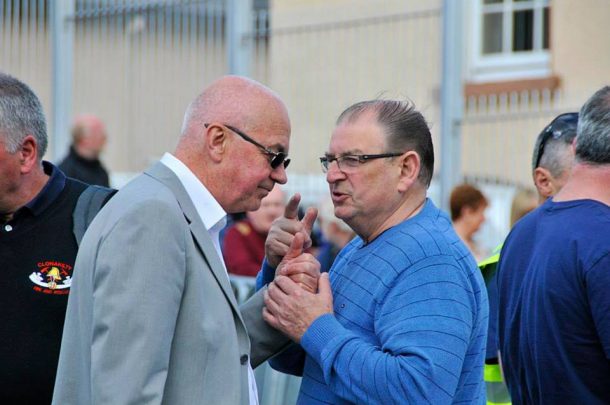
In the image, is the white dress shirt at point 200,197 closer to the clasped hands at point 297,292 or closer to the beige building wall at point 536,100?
the clasped hands at point 297,292

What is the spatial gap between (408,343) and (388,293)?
188 millimetres

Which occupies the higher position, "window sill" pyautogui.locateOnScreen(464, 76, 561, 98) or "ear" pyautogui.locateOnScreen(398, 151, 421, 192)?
"ear" pyautogui.locateOnScreen(398, 151, 421, 192)

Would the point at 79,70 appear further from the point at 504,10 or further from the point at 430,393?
the point at 430,393

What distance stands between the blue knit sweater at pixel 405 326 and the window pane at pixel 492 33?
8.01 meters

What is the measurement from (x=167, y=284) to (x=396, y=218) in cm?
77

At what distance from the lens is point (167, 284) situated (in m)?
2.76

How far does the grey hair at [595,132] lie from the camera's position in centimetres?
338

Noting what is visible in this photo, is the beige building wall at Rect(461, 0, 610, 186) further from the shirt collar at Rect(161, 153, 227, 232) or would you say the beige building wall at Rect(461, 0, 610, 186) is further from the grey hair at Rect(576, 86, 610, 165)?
the shirt collar at Rect(161, 153, 227, 232)

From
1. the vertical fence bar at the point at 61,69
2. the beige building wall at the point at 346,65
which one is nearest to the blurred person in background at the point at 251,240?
the beige building wall at the point at 346,65

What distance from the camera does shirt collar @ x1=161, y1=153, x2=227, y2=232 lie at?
3.03 meters

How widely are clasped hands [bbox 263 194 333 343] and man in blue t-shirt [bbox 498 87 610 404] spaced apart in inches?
28.9

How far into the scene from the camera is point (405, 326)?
2.92 metres

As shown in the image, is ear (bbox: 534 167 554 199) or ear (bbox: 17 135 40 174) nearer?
ear (bbox: 17 135 40 174)

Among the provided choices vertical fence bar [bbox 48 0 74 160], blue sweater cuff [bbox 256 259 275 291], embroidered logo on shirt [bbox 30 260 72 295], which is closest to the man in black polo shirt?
embroidered logo on shirt [bbox 30 260 72 295]
